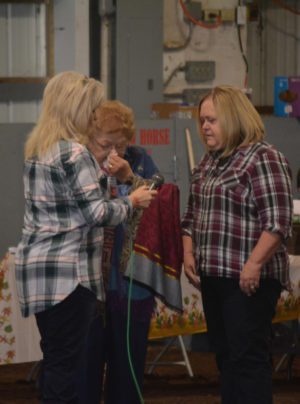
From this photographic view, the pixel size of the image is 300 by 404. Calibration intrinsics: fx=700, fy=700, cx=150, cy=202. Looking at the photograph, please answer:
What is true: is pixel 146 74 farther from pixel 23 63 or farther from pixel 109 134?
pixel 109 134

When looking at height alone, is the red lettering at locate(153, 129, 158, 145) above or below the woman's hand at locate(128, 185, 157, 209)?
above

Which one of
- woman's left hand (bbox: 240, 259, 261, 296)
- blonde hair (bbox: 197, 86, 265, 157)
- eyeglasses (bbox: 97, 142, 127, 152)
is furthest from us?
eyeglasses (bbox: 97, 142, 127, 152)

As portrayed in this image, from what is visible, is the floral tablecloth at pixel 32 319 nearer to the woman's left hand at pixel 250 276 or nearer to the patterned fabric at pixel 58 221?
the woman's left hand at pixel 250 276

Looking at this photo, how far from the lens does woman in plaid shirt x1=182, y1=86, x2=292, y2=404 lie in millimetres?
2246

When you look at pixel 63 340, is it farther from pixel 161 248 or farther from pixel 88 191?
pixel 161 248

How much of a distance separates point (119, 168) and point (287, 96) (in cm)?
331

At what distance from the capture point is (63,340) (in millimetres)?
2111

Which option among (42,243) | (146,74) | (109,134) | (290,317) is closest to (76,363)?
(42,243)

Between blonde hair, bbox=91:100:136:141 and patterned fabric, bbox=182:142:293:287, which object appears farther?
blonde hair, bbox=91:100:136:141

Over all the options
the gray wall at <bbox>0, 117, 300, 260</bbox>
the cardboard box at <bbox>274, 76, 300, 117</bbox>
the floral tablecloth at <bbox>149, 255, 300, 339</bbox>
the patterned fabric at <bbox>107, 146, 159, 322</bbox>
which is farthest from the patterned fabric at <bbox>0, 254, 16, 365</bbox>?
the cardboard box at <bbox>274, 76, 300, 117</bbox>

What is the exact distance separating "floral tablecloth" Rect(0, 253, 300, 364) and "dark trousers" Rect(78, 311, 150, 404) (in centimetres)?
53

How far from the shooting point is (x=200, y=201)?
2422 mm

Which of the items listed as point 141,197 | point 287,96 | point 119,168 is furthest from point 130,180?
point 287,96

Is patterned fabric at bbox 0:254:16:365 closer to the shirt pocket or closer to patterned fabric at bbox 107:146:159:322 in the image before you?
patterned fabric at bbox 107:146:159:322
